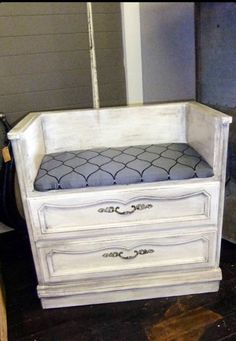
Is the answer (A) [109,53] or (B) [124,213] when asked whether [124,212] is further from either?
(A) [109,53]

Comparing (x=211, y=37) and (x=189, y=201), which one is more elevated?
(x=211, y=37)

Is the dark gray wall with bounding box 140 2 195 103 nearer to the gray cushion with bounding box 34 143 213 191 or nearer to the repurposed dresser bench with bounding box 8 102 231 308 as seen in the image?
the repurposed dresser bench with bounding box 8 102 231 308

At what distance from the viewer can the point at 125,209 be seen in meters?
1.22

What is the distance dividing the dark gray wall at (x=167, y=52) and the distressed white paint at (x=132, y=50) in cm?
3

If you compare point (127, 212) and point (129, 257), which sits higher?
point (127, 212)

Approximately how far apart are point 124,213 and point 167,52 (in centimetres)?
126

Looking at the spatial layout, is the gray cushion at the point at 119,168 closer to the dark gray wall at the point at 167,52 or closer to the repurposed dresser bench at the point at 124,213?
the repurposed dresser bench at the point at 124,213

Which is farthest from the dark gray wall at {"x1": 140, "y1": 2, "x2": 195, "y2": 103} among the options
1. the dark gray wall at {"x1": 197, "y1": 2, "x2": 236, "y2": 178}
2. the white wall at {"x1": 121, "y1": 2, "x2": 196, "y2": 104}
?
the dark gray wall at {"x1": 197, "y1": 2, "x2": 236, "y2": 178}

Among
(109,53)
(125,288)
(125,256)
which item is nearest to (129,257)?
(125,256)

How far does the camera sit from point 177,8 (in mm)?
1919

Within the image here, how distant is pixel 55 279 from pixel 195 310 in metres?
0.58

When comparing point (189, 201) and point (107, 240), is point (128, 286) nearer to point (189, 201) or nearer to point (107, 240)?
point (107, 240)

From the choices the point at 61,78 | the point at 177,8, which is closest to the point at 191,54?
the point at 177,8

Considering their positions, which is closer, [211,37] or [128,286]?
[128,286]
